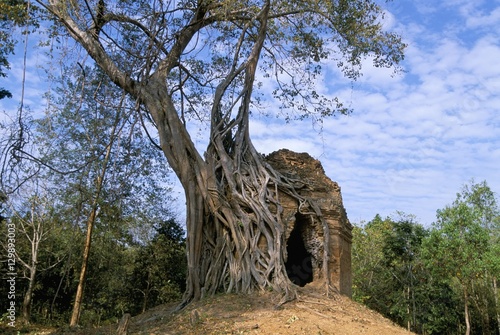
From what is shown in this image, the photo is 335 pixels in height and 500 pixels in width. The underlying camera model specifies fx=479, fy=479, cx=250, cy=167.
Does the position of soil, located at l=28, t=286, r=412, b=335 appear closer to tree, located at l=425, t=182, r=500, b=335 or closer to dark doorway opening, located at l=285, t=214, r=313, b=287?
dark doorway opening, located at l=285, t=214, r=313, b=287

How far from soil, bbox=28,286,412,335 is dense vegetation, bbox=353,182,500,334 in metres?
8.48

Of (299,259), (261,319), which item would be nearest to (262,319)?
(261,319)

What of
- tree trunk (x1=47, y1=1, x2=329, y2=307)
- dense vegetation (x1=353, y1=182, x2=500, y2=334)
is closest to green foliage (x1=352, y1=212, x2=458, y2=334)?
dense vegetation (x1=353, y1=182, x2=500, y2=334)

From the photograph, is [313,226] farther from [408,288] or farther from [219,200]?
[408,288]

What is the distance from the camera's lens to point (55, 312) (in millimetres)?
17047

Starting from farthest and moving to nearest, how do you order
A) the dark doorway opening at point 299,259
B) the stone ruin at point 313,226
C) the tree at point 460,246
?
1. the tree at point 460,246
2. the dark doorway opening at point 299,259
3. the stone ruin at point 313,226

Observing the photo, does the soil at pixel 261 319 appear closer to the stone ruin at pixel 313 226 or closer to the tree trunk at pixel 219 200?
the tree trunk at pixel 219 200

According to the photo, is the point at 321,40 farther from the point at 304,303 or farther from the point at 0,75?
the point at 0,75

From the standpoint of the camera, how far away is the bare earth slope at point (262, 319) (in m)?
6.81

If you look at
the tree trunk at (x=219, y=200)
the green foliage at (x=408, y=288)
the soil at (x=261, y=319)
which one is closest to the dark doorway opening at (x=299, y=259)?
the tree trunk at (x=219, y=200)

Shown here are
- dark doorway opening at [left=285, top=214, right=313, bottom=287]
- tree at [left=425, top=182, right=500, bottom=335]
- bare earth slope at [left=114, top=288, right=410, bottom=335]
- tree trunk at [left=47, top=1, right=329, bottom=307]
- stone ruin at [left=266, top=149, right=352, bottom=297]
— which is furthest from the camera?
tree at [left=425, top=182, right=500, bottom=335]

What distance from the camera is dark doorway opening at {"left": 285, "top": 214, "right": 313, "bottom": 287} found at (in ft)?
37.4

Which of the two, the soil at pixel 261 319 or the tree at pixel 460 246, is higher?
the tree at pixel 460 246

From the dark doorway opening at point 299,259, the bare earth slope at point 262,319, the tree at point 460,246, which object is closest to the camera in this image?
the bare earth slope at point 262,319
